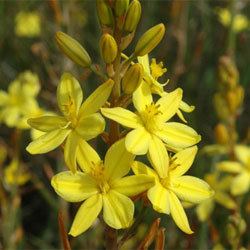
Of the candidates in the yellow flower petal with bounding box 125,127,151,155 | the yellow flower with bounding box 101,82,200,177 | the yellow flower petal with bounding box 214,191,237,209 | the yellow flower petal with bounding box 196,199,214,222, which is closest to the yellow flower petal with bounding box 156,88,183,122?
the yellow flower with bounding box 101,82,200,177

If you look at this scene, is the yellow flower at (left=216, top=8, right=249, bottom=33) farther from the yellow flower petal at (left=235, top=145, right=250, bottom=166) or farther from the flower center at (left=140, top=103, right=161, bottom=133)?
the flower center at (left=140, top=103, right=161, bottom=133)

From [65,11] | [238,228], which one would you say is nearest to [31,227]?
[65,11]

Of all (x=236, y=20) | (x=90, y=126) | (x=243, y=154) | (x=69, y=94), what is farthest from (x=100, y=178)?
(x=236, y=20)

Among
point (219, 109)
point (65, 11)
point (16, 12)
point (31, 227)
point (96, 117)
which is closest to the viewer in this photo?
point (96, 117)

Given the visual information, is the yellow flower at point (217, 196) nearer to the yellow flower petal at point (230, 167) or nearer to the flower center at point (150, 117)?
the yellow flower petal at point (230, 167)

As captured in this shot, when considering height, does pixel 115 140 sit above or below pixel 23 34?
above

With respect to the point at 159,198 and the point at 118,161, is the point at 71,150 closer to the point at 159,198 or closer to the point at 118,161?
the point at 118,161

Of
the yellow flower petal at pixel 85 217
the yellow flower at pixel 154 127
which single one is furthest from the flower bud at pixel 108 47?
the yellow flower petal at pixel 85 217

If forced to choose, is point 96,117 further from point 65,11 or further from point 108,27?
point 65,11
